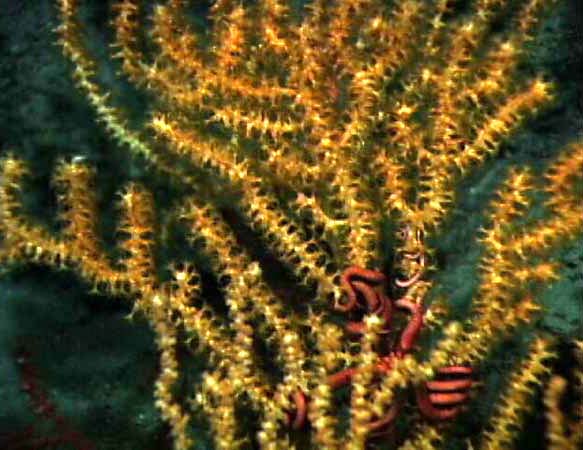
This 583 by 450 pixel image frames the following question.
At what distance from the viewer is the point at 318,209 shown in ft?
6.09

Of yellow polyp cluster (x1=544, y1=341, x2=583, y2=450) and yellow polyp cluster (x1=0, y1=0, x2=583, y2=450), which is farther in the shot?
yellow polyp cluster (x1=0, y1=0, x2=583, y2=450)

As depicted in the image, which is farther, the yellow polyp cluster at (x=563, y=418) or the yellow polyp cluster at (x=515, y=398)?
the yellow polyp cluster at (x=515, y=398)

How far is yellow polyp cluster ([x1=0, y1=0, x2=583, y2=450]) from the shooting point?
5.81 feet

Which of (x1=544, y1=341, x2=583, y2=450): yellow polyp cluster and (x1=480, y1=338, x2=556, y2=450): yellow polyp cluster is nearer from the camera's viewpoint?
(x1=544, y1=341, x2=583, y2=450): yellow polyp cluster

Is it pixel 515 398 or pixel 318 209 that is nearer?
pixel 515 398

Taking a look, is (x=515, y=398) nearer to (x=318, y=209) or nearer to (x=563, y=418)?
(x=563, y=418)

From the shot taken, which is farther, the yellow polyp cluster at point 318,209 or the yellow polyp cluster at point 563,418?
the yellow polyp cluster at point 318,209

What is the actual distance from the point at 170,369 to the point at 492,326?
78 centimetres

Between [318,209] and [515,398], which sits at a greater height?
[318,209]

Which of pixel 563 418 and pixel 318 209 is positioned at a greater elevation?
pixel 318 209

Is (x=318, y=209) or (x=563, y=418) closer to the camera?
(x=563, y=418)

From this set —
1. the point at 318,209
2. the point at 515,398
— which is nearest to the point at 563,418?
the point at 515,398

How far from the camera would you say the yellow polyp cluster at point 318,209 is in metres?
1.77

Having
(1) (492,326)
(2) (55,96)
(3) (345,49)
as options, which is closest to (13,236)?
(2) (55,96)
